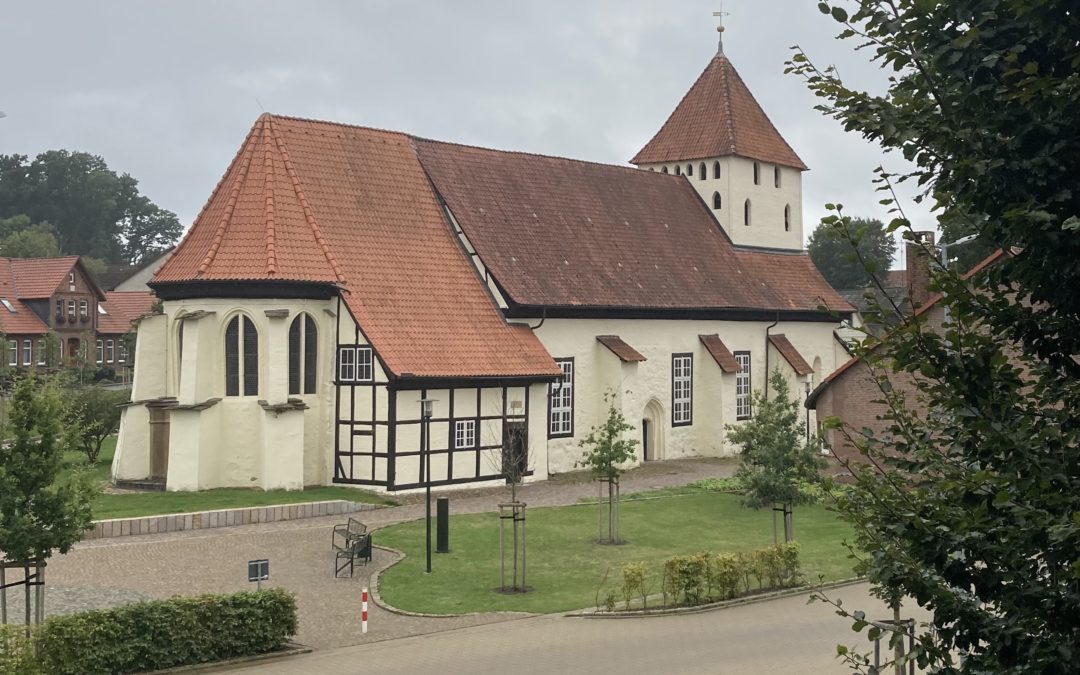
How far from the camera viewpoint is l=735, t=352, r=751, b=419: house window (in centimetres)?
4259

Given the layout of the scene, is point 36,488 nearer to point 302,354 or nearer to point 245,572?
point 245,572

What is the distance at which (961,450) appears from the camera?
7.20 m

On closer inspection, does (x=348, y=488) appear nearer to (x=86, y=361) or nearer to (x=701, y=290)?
(x=701, y=290)

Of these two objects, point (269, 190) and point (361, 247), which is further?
point (361, 247)

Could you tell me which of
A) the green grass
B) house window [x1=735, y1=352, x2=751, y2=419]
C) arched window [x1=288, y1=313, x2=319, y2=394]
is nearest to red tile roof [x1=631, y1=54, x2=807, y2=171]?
house window [x1=735, y1=352, x2=751, y2=419]

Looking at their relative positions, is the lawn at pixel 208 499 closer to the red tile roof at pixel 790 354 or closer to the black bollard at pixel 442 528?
the black bollard at pixel 442 528

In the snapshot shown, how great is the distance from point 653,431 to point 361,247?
41.6ft

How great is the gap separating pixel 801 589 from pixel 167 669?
11063 millimetres

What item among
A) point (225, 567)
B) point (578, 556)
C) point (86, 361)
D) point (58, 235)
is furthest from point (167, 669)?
point (58, 235)

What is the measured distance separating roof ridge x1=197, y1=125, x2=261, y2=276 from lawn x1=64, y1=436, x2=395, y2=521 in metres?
5.67

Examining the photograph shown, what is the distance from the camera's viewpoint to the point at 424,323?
107ft

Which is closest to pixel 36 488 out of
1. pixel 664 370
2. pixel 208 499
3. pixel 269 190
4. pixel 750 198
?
pixel 208 499

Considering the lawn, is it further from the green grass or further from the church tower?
the church tower

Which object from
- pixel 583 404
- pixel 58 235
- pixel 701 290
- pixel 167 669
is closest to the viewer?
pixel 167 669
